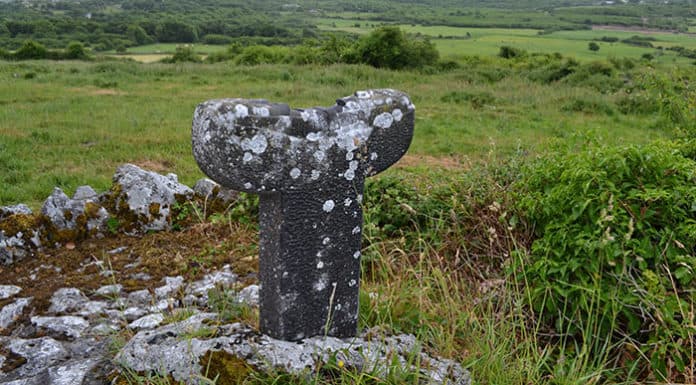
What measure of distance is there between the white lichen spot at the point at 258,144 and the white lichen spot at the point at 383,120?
2.09 ft

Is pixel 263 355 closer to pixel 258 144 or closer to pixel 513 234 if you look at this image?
pixel 258 144

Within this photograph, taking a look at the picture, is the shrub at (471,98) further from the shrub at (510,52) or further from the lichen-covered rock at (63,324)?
the shrub at (510,52)

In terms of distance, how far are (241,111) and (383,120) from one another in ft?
2.67

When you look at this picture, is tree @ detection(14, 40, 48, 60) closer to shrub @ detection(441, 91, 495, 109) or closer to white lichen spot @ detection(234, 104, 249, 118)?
shrub @ detection(441, 91, 495, 109)

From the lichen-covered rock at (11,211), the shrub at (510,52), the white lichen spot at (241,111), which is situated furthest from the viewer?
the shrub at (510,52)

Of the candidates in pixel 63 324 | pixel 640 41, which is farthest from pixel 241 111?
pixel 640 41

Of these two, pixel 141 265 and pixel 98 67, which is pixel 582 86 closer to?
pixel 98 67

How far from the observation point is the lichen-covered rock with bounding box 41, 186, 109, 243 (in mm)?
5746

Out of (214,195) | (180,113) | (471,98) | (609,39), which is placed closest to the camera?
(214,195)

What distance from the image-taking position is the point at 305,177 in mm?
3273

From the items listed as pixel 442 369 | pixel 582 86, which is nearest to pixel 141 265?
pixel 442 369

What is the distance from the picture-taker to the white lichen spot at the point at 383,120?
11.2 feet

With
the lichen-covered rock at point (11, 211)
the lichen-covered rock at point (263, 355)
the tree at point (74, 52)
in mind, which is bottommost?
the tree at point (74, 52)

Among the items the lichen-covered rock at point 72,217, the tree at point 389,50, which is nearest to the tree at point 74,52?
the tree at point 389,50
